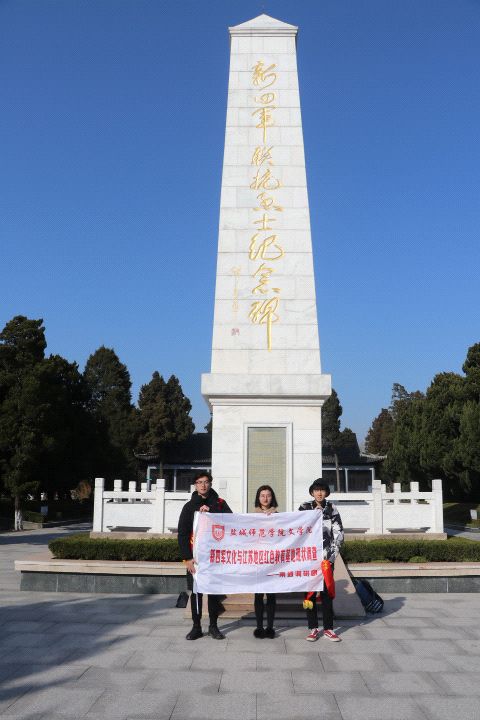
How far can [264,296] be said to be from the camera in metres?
10.7

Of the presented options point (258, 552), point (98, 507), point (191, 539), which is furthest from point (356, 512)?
point (191, 539)

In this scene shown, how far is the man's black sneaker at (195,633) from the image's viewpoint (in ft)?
19.1

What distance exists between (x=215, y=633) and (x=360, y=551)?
11.7ft

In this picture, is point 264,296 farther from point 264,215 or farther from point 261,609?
point 261,609

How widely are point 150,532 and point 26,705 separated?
6236 millimetres

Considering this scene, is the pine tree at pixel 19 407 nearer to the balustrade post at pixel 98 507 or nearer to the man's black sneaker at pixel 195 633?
the balustrade post at pixel 98 507

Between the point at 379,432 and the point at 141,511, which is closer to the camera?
the point at 141,511

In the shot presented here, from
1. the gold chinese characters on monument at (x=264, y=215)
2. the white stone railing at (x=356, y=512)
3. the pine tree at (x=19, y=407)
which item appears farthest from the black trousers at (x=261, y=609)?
the pine tree at (x=19, y=407)

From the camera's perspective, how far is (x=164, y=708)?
13.5 feet

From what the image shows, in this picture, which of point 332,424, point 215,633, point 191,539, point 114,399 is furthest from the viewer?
point 332,424

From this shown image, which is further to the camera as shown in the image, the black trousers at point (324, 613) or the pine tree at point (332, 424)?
the pine tree at point (332, 424)

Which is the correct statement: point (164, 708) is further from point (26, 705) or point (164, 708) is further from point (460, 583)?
point (460, 583)

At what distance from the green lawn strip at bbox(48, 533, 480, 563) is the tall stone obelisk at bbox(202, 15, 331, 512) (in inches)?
55.2

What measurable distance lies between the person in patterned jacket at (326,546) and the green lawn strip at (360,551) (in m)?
2.76
